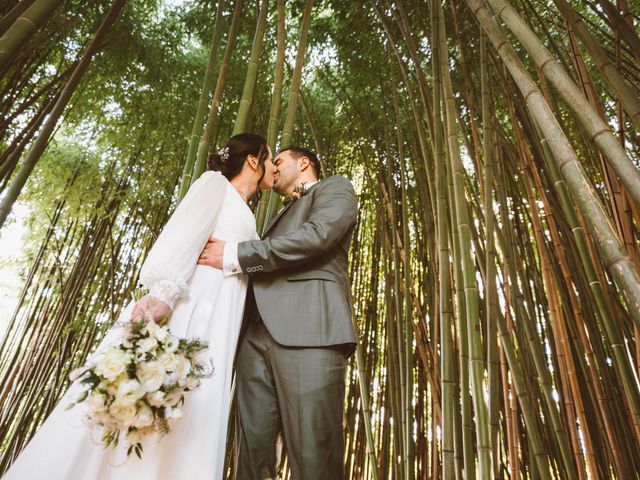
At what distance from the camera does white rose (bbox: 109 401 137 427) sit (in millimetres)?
823

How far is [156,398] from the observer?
0.84 m

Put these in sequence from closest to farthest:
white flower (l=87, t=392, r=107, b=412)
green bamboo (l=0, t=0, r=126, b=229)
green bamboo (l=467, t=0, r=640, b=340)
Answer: green bamboo (l=467, t=0, r=640, b=340)
white flower (l=87, t=392, r=107, b=412)
green bamboo (l=0, t=0, r=126, b=229)

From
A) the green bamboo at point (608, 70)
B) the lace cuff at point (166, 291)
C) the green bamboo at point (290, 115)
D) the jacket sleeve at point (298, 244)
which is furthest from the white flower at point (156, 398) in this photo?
the green bamboo at point (608, 70)

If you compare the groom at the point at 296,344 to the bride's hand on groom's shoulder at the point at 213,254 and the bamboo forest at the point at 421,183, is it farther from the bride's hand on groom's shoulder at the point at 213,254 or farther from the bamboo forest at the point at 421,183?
the bamboo forest at the point at 421,183

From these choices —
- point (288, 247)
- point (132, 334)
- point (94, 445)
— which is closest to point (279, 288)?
point (288, 247)

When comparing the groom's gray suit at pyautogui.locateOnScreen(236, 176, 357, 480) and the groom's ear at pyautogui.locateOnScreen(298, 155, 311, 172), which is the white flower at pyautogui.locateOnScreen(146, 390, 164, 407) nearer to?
the groom's gray suit at pyautogui.locateOnScreen(236, 176, 357, 480)

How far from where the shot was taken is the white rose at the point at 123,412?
0.82m

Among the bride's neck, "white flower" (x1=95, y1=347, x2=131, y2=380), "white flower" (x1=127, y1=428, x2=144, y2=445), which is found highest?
the bride's neck

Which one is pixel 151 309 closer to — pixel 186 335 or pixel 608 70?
pixel 186 335

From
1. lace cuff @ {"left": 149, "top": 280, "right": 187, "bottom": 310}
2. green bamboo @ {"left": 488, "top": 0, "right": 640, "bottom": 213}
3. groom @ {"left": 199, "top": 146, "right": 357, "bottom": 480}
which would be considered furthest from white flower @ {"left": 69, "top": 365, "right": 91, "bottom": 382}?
green bamboo @ {"left": 488, "top": 0, "right": 640, "bottom": 213}

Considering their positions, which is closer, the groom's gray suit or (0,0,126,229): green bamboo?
the groom's gray suit

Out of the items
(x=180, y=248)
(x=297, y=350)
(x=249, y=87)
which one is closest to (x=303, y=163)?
(x=249, y=87)

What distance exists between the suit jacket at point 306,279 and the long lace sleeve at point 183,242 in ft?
0.39

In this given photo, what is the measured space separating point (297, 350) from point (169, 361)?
318 mm
